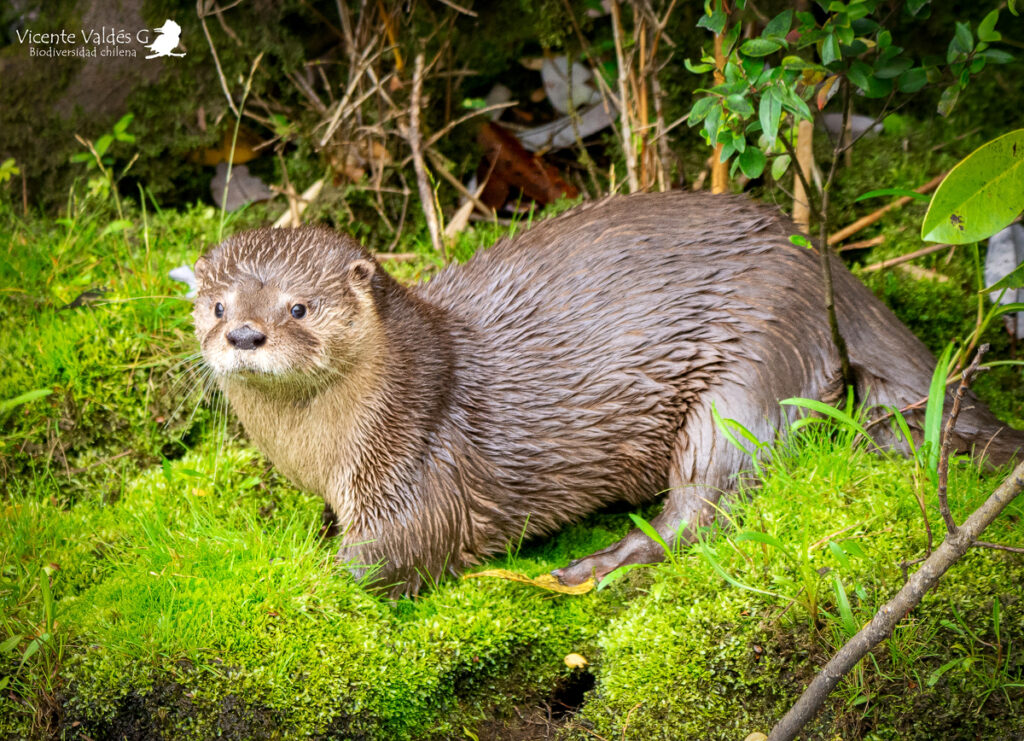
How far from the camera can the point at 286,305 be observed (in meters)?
2.45

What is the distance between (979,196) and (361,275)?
4.68ft

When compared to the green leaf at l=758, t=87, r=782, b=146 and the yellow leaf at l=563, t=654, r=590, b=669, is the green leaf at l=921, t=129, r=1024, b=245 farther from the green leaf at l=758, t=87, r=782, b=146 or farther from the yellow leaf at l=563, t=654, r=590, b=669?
the yellow leaf at l=563, t=654, r=590, b=669

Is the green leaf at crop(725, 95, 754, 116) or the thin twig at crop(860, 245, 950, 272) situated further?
the thin twig at crop(860, 245, 950, 272)

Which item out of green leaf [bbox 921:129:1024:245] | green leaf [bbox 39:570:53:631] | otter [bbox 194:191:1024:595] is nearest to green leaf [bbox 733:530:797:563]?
otter [bbox 194:191:1024:595]

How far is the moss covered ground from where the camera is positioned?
7.33ft

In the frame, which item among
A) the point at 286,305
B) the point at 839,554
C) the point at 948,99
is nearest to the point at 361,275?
the point at 286,305

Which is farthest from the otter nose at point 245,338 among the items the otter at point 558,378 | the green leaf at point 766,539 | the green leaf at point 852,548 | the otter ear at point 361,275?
the green leaf at point 852,548

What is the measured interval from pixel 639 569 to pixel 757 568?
14.4 inches

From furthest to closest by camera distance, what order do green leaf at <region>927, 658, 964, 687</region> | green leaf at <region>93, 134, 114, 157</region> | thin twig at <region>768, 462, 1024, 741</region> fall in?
green leaf at <region>93, 134, 114, 157</region>
green leaf at <region>927, 658, 964, 687</region>
thin twig at <region>768, 462, 1024, 741</region>

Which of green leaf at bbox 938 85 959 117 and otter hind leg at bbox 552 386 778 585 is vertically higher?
green leaf at bbox 938 85 959 117

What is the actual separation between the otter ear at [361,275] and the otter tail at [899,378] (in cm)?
126

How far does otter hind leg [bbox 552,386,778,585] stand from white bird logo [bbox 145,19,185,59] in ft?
8.46

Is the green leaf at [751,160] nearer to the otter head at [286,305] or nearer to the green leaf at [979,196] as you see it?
the green leaf at [979,196]

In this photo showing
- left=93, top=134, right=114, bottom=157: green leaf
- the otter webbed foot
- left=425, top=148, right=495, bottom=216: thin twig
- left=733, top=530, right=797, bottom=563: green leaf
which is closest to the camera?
left=733, top=530, right=797, bottom=563: green leaf
